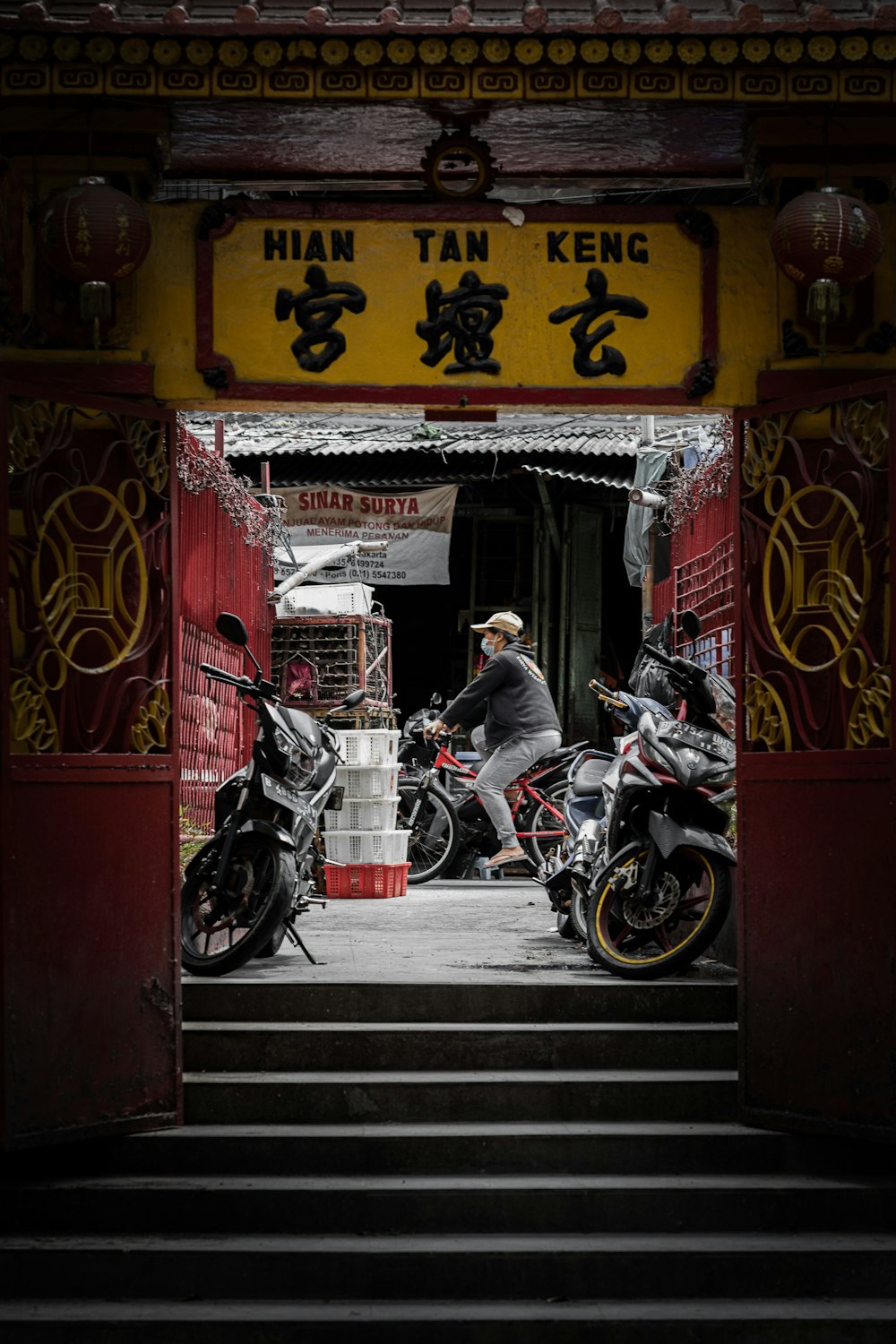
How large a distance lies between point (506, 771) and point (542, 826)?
86 centimetres

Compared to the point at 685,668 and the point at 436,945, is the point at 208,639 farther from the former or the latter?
the point at 685,668

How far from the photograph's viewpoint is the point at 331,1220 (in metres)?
5.73

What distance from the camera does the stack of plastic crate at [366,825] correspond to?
38.5ft

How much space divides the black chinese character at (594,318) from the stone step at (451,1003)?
2.75 metres

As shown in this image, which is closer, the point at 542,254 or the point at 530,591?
the point at 542,254

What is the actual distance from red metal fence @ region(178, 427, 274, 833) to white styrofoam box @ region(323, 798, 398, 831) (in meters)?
0.87

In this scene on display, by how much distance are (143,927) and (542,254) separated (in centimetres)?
316

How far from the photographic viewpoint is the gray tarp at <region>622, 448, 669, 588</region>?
567 inches

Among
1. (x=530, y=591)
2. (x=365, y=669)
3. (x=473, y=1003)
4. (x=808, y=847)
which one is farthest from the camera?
(x=530, y=591)

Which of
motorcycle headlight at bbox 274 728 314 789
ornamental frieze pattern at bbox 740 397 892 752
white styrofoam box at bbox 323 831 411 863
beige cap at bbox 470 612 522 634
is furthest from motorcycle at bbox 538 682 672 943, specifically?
beige cap at bbox 470 612 522 634

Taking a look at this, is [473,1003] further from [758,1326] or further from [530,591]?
[530,591]

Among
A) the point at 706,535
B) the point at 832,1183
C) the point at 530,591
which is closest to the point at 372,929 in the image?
the point at 706,535

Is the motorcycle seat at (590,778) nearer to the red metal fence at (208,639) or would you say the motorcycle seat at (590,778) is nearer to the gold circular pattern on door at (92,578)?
the red metal fence at (208,639)

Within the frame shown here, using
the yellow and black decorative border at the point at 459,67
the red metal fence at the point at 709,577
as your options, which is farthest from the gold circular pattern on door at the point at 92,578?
the red metal fence at the point at 709,577
